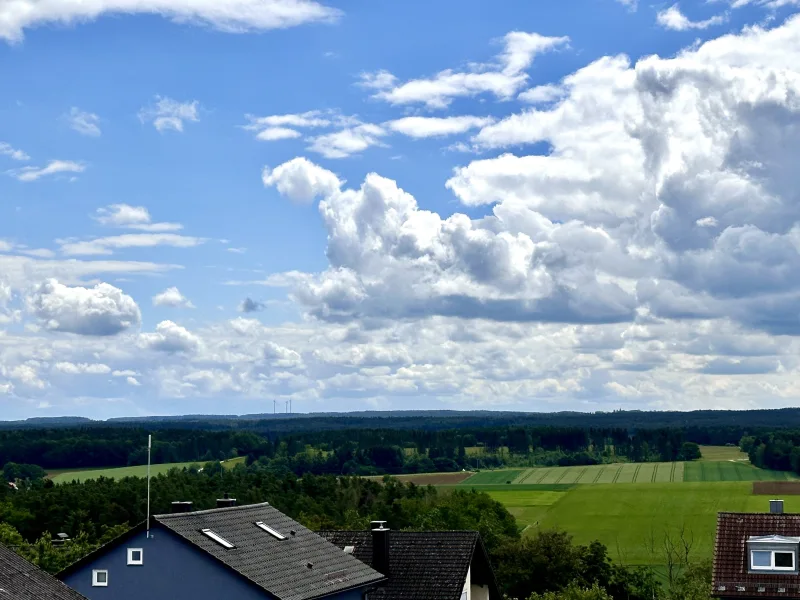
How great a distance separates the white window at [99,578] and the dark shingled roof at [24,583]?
8231mm

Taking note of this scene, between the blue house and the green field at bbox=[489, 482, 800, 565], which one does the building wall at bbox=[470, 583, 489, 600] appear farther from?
the green field at bbox=[489, 482, 800, 565]

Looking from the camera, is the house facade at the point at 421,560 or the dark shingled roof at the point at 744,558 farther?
the house facade at the point at 421,560

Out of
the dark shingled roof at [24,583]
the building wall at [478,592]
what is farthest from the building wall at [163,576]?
the building wall at [478,592]

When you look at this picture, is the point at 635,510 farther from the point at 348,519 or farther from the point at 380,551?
the point at 380,551

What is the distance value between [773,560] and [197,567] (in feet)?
76.4

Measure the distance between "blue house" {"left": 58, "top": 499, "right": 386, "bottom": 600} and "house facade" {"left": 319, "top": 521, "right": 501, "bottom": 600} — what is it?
6412mm

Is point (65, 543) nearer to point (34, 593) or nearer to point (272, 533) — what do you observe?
point (272, 533)

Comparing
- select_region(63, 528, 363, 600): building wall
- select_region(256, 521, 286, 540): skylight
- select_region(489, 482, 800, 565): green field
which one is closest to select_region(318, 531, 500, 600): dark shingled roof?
select_region(256, 521, 286, 540): skylight

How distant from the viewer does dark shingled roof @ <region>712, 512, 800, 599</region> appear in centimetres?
4791

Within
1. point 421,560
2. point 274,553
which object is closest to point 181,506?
point 274,553

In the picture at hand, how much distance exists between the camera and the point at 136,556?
4331cm

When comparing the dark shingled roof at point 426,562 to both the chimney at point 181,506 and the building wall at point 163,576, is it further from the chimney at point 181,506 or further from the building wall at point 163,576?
the building wall at point 163,576

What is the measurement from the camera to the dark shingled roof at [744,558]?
4791 cm

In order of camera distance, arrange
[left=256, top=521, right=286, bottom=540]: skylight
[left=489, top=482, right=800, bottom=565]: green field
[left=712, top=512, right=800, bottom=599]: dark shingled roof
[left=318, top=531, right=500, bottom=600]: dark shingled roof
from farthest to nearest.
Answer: [left=489, top=482, right=800, bottom=565]: green field
[left=318, top=531, right=500, bottom=600]: dark shingled roof
[left=712, top=512, right=800, bottom=599]: dark shingled roof
[left=256, top=521, right=286, bottom=540]: skylight
